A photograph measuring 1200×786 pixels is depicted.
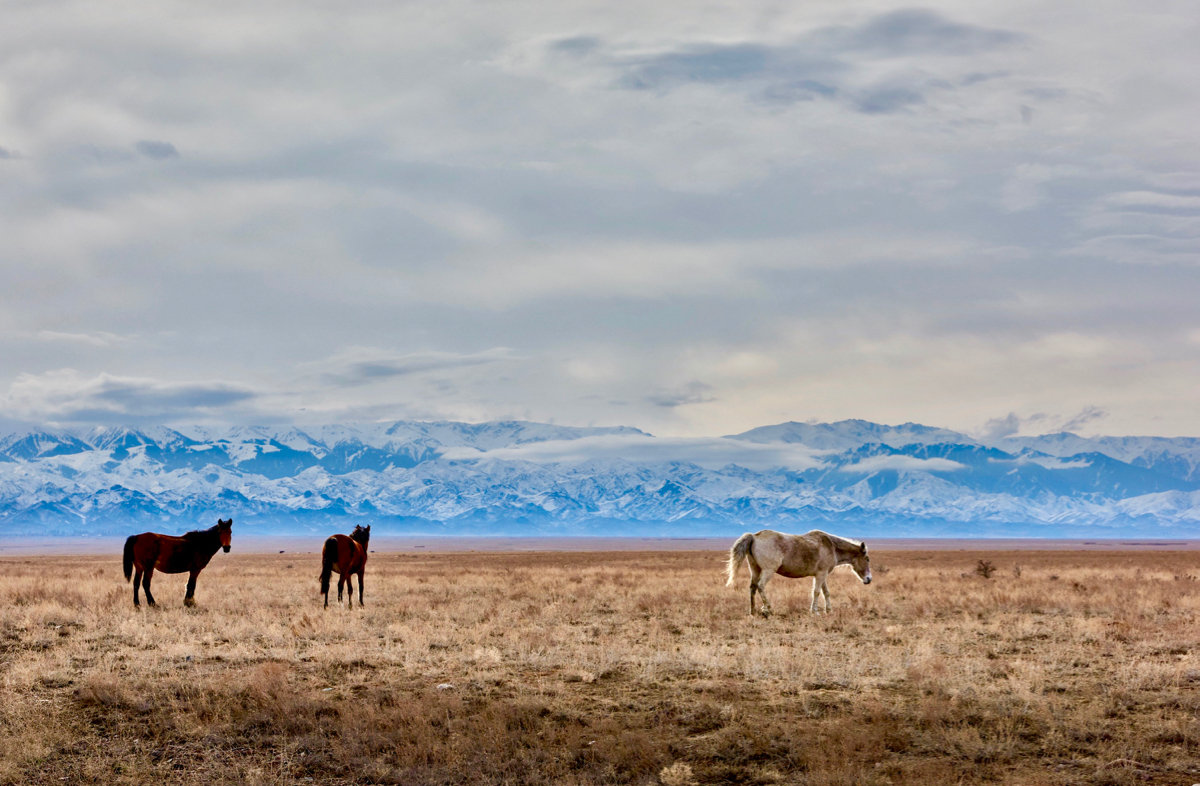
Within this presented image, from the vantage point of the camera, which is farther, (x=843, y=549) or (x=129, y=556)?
(x=843, y=549)

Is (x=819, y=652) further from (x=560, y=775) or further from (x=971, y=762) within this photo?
(x=560, y=775)

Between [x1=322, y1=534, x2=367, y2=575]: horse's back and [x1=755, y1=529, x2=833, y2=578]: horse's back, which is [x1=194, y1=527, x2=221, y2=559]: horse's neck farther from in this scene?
[x1=755, y1=529, x2=833, y2=578]: horse's back

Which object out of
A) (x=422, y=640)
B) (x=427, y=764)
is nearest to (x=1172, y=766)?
(x=427, y=764)

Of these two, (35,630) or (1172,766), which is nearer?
(1172,766)

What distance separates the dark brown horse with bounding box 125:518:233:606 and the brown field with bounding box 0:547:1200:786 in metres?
1.45

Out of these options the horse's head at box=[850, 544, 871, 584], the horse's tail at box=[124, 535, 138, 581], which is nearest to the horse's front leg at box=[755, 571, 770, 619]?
the horse's head at box=[850, 544, 871, 584]

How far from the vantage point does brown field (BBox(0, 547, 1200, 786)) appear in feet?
32.4

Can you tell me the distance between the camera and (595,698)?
499 inches

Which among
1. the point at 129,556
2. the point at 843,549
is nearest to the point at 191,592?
the point at 129,556

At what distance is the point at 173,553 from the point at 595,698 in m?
15.1

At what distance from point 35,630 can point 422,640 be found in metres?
8.11

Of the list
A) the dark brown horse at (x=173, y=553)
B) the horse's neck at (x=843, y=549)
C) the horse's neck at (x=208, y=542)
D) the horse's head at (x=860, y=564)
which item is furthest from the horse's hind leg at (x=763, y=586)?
the horse's neck at (x=208, y=542)

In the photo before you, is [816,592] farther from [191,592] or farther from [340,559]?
[191,592]

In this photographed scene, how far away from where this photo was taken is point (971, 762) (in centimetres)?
991
